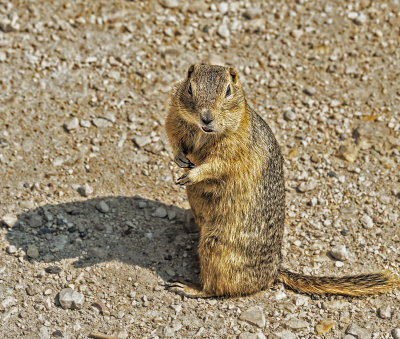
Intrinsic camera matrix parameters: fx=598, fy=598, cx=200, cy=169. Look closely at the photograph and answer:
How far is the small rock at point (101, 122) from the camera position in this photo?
6.49 m

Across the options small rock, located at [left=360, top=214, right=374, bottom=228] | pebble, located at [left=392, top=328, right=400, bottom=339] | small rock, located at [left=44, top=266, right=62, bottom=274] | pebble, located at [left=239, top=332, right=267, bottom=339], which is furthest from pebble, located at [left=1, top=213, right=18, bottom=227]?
pebble, located at [left=392, top=328, right=400, bottom=339]

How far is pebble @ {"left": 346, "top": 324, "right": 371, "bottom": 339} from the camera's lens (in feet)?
16.0

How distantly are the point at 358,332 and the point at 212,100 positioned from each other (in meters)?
2.26

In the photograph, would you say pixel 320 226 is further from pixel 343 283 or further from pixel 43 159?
pixel 43 159

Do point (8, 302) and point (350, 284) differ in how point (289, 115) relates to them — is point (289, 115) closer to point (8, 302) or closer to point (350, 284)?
point (350, 284)

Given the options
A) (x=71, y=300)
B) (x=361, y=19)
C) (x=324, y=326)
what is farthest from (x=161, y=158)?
(x=361, y=19)

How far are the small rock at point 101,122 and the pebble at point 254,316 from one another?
8.68ft

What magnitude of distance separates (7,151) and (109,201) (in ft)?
3.93

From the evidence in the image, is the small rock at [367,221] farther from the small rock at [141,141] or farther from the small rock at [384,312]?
the small rock at [141,141]

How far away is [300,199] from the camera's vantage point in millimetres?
6160

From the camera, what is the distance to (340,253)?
5.55 meters

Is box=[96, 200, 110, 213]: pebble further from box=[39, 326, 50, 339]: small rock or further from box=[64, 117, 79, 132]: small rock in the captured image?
box=[39, 326, 50, 339]: small rock

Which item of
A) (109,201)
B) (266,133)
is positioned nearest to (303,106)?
(266,133)

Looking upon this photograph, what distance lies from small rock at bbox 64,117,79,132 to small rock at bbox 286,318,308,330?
3055 mm
